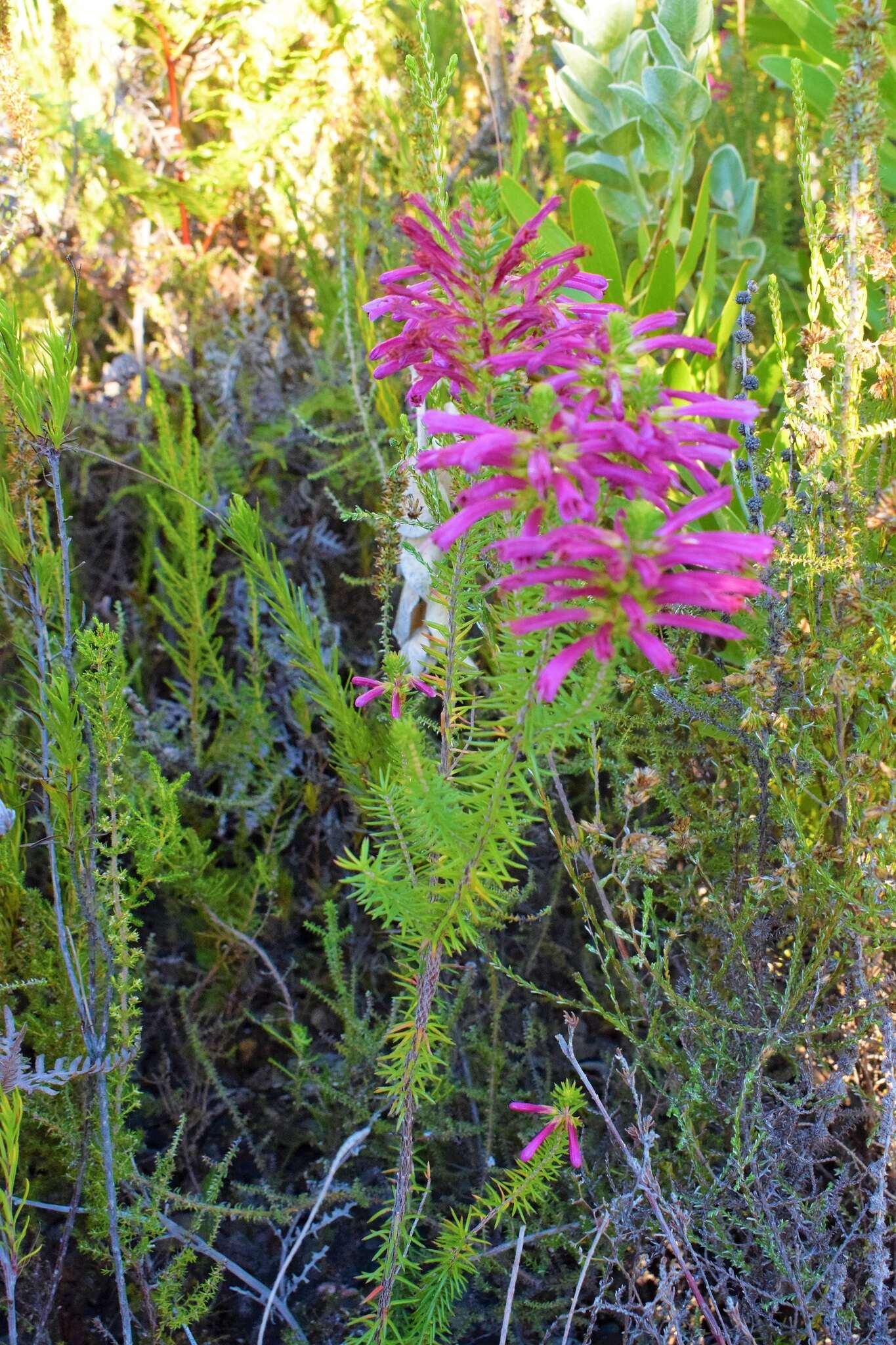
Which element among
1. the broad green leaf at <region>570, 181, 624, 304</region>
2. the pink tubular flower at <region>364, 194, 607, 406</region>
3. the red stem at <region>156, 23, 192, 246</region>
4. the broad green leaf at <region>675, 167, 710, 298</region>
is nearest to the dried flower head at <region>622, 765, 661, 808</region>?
the pink tubular flower at <region>364, 194, 607, 406</region>

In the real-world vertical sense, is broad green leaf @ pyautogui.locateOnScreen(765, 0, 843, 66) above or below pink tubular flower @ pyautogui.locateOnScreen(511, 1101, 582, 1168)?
above

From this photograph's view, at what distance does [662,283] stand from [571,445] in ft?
3.47

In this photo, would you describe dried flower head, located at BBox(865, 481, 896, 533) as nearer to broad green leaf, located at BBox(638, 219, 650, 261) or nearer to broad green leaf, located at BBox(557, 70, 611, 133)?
broad green leaf, located at BBox(638, 219, 650, 261)

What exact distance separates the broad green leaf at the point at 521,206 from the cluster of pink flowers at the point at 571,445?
932mm

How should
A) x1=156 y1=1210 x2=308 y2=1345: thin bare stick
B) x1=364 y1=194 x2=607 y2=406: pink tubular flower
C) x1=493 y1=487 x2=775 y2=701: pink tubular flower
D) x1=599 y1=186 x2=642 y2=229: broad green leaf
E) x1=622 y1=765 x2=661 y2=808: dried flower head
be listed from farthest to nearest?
x1=599 y1=186 x2=642 y2=229: broad green leaf → x1=156 y1=1210 x2=308 y2=1345: thin bare stick → x1=622 y1=765 x2=661 y2=808: dried flower head → x1=364 y1=194 x2=607 y2=406: pink tubular flower → x1=493 y1=487 x2=775 y2=701: pink tubular flower

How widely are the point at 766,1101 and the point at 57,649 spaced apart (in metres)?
1.23

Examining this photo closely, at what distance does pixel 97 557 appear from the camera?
234 centimetres

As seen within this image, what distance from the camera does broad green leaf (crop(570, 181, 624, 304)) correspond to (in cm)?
173

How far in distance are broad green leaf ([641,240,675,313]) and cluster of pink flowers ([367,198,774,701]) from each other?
2.57 ft

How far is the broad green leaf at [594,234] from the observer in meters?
1.73

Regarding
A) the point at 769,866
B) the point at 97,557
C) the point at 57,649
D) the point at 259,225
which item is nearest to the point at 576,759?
the point at 769,866

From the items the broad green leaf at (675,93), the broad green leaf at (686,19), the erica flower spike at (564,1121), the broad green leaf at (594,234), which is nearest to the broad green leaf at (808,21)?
the broad green leaf at (686,19)

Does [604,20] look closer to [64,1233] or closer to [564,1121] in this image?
[564,1121]

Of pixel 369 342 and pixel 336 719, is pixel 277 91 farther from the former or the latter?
pixel 336 719
